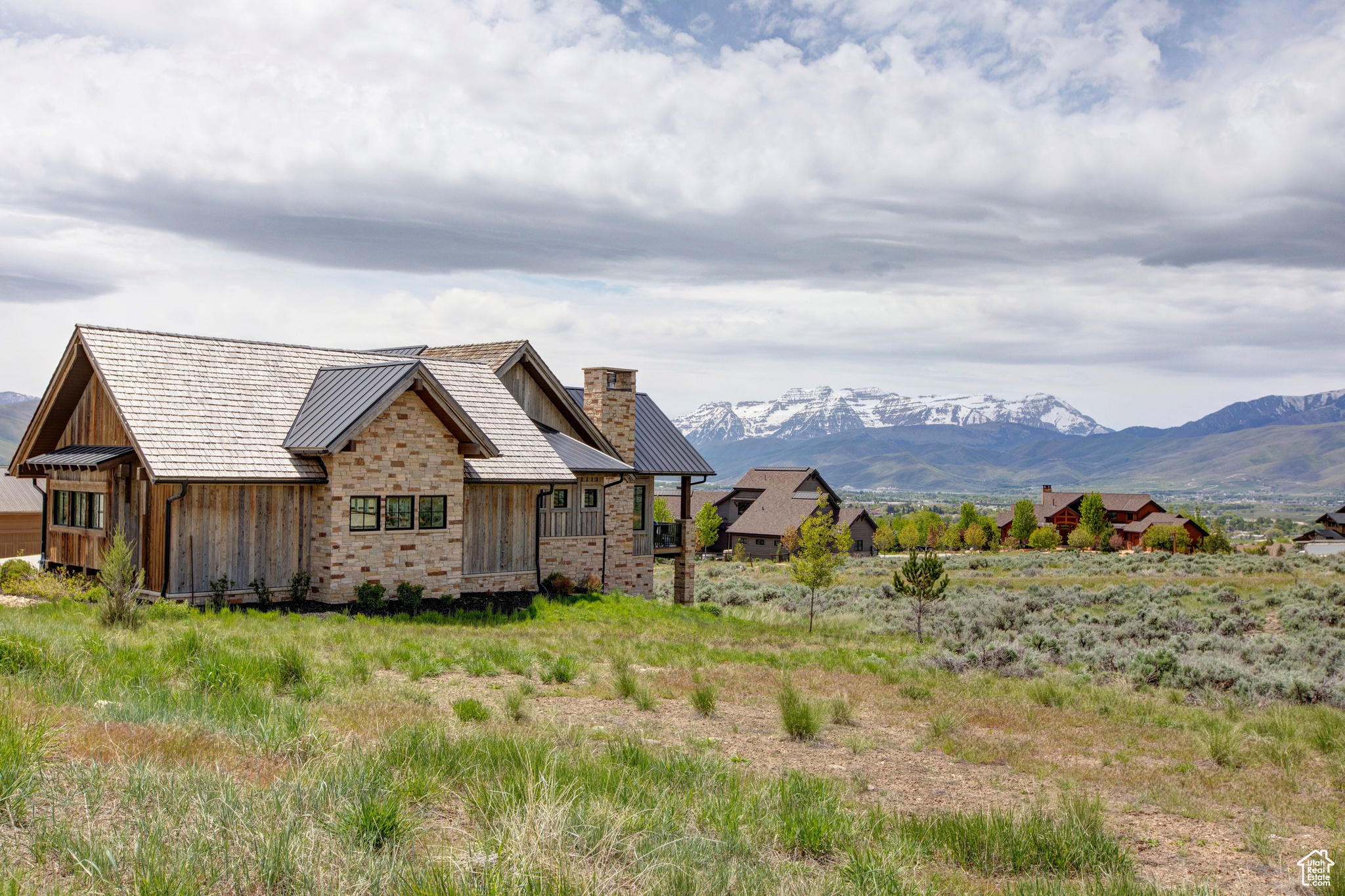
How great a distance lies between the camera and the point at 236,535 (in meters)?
23.2

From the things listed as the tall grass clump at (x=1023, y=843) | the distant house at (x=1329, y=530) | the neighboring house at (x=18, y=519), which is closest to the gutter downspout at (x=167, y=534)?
the tall grass clump at (x=1023, y=843)

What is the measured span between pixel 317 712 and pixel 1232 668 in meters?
16.7

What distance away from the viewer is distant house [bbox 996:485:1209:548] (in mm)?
115688

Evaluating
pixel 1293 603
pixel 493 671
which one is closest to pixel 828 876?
pixel 493 671

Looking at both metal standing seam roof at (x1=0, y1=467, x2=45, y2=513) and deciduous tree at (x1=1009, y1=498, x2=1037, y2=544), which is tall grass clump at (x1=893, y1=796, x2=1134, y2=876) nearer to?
metal standing seam roof at (x1=0, y1=467, x2=45, y2=513)

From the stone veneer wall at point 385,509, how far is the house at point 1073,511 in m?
103

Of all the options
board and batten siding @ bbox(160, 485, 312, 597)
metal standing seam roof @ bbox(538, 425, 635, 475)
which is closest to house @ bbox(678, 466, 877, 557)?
metal standing seam roof @ bbox(538, 425, 635, 475)

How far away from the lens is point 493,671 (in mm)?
15805

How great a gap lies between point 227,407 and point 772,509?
67.6 metres

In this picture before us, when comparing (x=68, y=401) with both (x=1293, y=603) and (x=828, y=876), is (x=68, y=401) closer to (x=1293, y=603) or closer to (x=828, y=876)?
(x=828, y=876)

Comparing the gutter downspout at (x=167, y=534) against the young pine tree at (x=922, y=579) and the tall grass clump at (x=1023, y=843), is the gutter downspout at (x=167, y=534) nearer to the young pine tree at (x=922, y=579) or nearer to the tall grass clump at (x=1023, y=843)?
the young pine tree at (x=922, y=579)

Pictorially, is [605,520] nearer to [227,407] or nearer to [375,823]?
[227,407]
